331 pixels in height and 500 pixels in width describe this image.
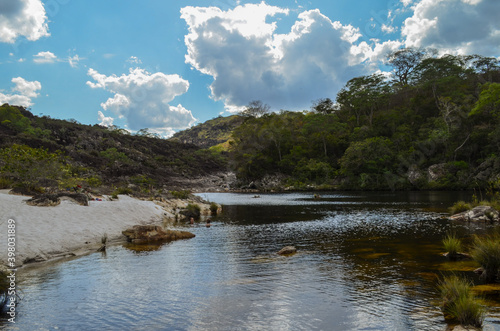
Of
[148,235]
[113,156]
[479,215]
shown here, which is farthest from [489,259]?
[113,156]

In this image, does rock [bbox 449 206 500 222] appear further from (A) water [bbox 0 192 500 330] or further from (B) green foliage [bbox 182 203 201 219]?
(B) green foliage [bbox 182 203 201 219]

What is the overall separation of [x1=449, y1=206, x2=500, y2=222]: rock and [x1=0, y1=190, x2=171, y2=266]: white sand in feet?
90.4

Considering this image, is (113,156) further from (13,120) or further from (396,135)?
(396,135)

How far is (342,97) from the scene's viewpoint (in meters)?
110

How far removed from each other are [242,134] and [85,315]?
10828 cm

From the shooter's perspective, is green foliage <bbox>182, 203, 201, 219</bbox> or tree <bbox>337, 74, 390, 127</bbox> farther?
tree <bbox>337, 74, 390, 127</bbox>

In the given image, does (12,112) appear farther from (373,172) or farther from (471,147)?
(471,147)

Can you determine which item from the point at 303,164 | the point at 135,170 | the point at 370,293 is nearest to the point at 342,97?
the point at 303,164

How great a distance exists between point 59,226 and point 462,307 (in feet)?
69.1

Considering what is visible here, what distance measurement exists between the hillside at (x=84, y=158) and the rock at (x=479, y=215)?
3548cm

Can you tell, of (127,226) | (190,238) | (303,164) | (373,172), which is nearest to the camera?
(190,238)

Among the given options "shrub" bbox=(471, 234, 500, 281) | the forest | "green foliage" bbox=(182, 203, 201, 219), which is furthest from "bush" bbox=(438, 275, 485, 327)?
the forest

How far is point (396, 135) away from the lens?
287 ft

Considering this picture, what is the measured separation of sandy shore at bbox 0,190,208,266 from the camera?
16.0m
